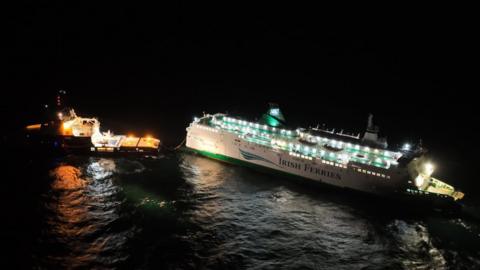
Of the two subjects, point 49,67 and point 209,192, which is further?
point 49,67

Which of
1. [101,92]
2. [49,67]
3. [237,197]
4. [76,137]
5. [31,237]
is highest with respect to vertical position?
[49,67]

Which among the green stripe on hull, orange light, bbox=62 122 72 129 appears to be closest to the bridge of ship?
the green stripe on hull

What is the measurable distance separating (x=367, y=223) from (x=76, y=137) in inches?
1664

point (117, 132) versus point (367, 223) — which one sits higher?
point (117, 132)

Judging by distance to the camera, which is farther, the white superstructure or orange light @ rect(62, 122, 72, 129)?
orange light @ rect(62, 122, 72, 129)

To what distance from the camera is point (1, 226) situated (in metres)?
31.2

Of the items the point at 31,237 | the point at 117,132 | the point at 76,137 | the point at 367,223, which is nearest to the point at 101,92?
the point at 117,132

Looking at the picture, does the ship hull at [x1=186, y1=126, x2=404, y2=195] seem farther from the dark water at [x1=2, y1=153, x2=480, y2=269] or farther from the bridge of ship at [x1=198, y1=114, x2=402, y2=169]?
the dark water at [x1=2, y1=153, x2=480, y2=269]

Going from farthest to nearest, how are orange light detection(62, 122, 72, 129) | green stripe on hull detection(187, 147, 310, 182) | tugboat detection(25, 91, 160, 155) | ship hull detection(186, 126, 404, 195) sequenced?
orange light detection(62, 122, 72, 129)
tugboat detection(25, 91, 160, 155)
green stripe on hull detection(187, 147, 310, 182)
ship hull detection(186, 126, 404, 195)

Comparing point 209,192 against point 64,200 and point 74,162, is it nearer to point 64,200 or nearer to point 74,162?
point 64,200

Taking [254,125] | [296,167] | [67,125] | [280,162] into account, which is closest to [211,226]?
[296,167]

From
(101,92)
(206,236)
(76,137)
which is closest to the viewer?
(206,236)

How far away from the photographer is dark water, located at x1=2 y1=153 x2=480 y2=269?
28.6 metres

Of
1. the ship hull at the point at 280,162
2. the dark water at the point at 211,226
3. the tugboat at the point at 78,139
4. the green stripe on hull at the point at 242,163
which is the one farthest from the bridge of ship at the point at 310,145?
the tugboat at the point at 78,139
